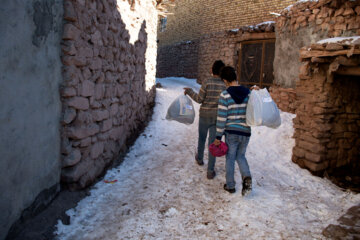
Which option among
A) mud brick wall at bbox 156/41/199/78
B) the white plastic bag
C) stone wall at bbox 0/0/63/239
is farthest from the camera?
mud brick wall at bbox 156/41/199/78

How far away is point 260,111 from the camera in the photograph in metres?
3.20

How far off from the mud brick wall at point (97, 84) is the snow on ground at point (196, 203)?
0.40 m

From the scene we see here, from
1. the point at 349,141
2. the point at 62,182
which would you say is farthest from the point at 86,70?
the point at 349,141

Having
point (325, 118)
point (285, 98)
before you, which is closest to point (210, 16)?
point (285, 98)

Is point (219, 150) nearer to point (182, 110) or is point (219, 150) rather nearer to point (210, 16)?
point (182, 110)

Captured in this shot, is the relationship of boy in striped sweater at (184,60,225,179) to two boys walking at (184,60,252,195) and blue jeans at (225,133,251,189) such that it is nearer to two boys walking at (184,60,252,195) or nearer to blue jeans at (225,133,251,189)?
two boys walking at (184,60,252,195)

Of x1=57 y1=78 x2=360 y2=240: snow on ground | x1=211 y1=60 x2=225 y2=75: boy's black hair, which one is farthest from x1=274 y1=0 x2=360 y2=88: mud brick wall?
x1=211 y1=60 x2=225 y2=75: boy's black hair

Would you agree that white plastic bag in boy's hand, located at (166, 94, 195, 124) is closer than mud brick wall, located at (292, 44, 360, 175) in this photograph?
Yes

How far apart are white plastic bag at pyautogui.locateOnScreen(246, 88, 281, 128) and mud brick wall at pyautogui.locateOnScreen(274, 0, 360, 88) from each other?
392 cm

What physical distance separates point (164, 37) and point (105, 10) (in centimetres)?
1435

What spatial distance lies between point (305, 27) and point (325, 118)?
348 cm

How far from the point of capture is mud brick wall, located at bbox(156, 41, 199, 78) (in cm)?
1371

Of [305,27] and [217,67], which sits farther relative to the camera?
[305,27]

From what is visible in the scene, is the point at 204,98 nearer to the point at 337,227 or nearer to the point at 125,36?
the point at 125,36
